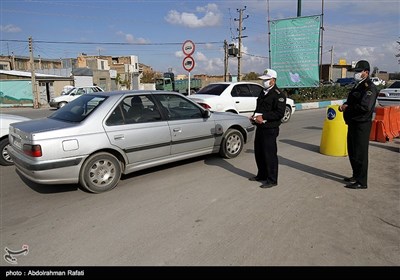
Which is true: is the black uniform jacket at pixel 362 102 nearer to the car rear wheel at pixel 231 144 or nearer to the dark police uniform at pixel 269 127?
the dark police uniform at pixel 269 127

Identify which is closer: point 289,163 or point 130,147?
point 130,147

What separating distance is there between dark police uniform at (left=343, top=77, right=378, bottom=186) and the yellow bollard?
1.93 meters

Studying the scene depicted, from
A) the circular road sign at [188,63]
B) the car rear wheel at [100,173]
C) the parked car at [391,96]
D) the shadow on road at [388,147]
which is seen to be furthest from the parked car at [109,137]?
the parked car at [391,96]

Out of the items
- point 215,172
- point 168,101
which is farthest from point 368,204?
point 168,101

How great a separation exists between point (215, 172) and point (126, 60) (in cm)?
7797

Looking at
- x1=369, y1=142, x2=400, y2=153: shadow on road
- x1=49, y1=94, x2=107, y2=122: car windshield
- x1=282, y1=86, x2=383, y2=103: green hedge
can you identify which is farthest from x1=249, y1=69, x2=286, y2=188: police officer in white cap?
x1=282, y1=86, x2=383, y2=103: green hedge

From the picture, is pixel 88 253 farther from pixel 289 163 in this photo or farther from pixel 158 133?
pixel 289 163

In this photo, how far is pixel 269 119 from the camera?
4383 millimetres

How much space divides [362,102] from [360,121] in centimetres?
30

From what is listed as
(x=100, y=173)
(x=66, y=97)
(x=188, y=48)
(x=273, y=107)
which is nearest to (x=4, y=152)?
(x=100, y=173)

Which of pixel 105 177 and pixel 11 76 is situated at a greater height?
pixel 11 76

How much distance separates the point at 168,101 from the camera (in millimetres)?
5273

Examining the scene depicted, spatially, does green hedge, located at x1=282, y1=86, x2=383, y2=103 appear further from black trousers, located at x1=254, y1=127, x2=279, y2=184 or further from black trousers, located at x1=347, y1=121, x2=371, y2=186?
black trousers, located at x1=254, y1=127, x2=279, y2=184
